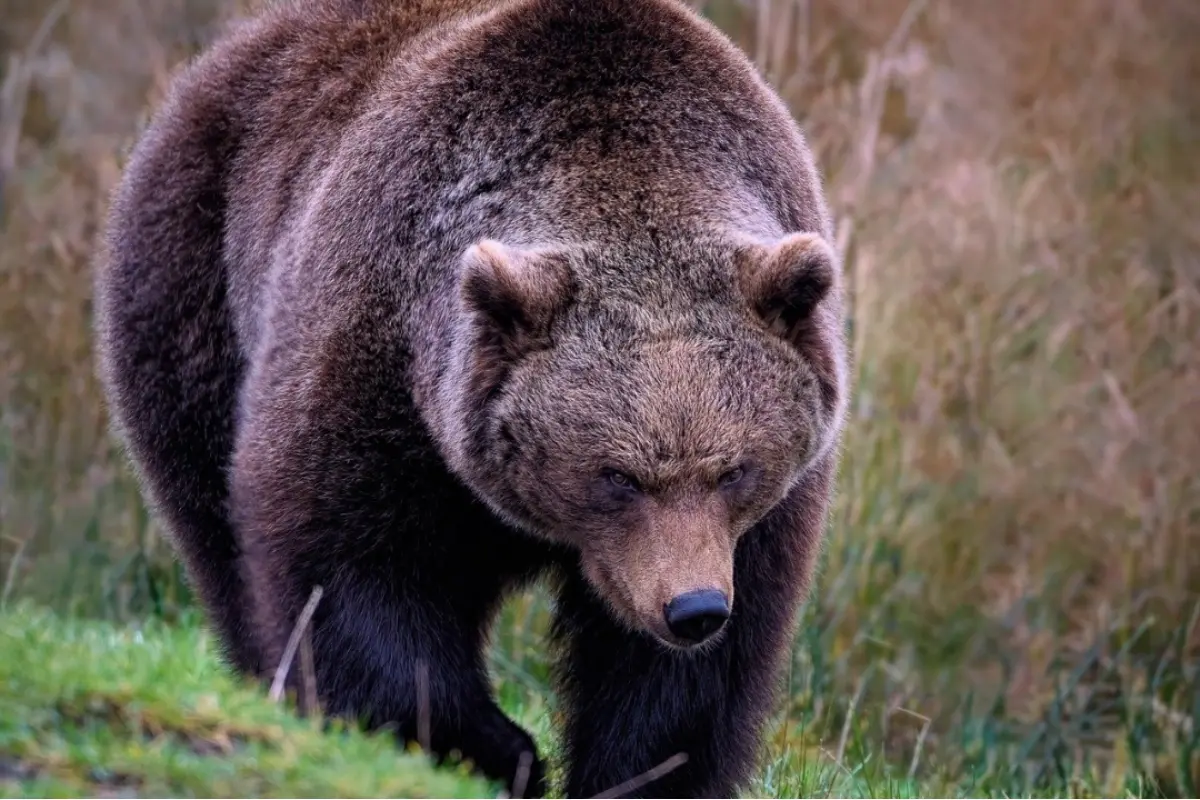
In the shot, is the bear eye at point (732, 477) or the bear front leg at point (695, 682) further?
the bear front leg at point (695, 682)

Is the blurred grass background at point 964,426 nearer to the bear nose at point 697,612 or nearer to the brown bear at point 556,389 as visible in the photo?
the brown bear at point 556,389

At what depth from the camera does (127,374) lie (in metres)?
7.35

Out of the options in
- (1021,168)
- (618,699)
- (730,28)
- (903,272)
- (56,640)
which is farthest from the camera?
(730,28)

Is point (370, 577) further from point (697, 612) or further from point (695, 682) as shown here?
point (697, 612)

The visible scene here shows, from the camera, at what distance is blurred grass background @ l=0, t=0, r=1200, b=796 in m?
9.09

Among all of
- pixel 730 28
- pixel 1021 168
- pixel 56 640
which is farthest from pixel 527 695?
pixel 730 28

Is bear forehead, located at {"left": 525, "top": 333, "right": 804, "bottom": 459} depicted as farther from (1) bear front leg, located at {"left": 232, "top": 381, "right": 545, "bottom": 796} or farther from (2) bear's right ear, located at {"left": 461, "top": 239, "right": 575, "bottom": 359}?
(1) bear front leg, located at {"left": 232, "top": 381, "right": 545, "bottom": 796}

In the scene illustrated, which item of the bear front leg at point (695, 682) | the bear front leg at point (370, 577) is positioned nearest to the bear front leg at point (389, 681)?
the bear front leg at point (370, 577)

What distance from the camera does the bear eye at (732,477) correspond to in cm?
518

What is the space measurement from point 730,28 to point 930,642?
198 inches

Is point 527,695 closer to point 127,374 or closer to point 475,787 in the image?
point 127,374

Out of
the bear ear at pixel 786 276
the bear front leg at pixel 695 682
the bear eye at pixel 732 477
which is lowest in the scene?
the bear front leg at pixel 695 682

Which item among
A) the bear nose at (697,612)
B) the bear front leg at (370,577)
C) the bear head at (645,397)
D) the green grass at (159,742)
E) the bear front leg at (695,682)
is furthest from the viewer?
the bear front leg at (695,682)

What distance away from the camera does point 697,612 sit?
4898 millimetres
